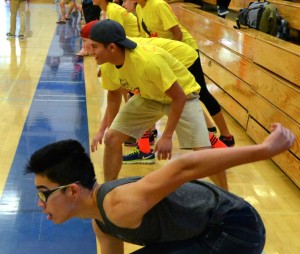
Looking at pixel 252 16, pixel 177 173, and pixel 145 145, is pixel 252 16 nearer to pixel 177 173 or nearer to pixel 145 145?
pixel 145 145

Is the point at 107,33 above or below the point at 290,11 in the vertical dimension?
above

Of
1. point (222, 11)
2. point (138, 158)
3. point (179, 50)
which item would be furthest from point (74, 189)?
point (222, 11)

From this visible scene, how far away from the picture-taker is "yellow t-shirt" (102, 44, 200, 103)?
2729mm

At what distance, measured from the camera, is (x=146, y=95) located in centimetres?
306

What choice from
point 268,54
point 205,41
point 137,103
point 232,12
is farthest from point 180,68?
point 232,12

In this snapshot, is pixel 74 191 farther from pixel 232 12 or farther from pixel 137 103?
pixel 232 12

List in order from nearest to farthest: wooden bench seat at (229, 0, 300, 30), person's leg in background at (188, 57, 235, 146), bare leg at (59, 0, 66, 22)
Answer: person's leg in background at (188, 57, 235, 146), wooden bench seat at (229, 0, 300, 30), bare leg at (59, 0, 66, 22)

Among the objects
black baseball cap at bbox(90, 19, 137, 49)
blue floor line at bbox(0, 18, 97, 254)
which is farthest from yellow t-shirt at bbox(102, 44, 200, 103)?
blue floor line at bbox(0, 18, 97, 254)

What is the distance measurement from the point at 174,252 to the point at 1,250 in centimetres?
137

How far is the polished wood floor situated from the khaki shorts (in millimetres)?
677

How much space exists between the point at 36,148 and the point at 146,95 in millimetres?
1512

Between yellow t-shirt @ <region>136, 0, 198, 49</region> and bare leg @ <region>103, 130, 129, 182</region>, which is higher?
yellow t-shirt @ <region>136, 0, 198, 49</region>

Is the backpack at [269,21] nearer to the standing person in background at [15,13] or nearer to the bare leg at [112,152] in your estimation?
the bare leg at [112,152]

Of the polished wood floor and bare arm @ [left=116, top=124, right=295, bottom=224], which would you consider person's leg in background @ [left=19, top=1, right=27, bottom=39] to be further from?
bare arm @ [left=116, top=124, right=295, bottom=224]
